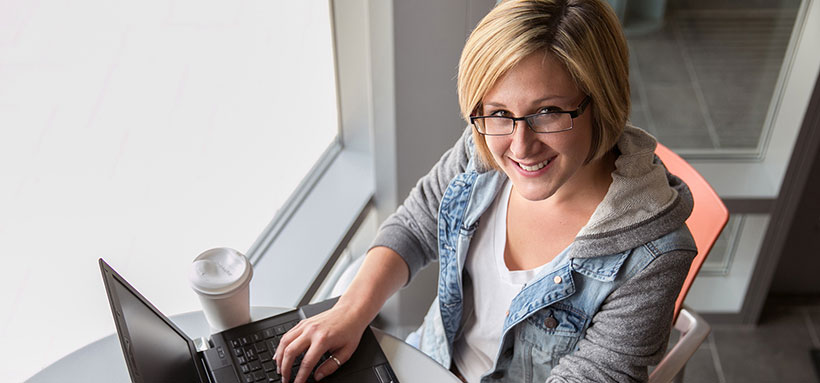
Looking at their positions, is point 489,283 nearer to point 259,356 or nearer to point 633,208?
point 633,208

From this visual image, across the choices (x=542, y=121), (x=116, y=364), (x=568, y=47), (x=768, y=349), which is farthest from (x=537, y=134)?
(x=768, y=349)

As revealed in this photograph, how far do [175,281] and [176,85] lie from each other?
40cm

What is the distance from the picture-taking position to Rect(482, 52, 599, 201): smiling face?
0.99 m

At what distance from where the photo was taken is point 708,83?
6.80 feet

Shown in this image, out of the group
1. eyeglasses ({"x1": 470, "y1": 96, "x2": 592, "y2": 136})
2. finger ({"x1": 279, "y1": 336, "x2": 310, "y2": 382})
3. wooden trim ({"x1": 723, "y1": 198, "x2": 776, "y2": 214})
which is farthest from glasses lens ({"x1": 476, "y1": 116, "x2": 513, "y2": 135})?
wooden trim ({"x1": 723, "y1": 198, "x2": 776, "y2": 214})

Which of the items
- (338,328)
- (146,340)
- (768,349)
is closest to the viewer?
(146,340)

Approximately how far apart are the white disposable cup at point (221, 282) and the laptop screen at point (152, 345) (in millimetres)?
69

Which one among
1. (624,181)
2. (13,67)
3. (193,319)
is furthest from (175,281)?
(624,181)

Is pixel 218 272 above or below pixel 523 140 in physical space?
below

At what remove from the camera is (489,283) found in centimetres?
127

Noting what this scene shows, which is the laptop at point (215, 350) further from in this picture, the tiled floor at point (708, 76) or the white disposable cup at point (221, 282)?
the tiled floor at point (708, 76)

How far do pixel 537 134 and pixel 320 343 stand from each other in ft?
1.49

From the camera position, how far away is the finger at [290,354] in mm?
1099

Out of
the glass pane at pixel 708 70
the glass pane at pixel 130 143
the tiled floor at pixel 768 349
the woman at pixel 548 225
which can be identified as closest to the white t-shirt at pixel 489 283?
the woman at pixel 548 225
